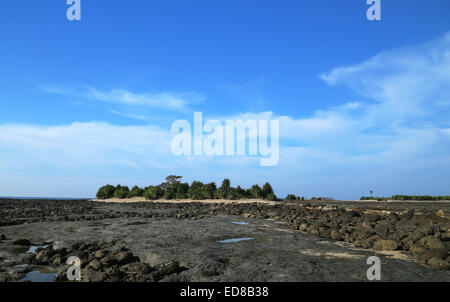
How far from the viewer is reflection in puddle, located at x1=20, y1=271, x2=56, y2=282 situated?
750cm

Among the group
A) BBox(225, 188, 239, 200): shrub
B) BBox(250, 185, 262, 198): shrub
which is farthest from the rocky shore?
BBox(250, 185, 262, 198): shrub

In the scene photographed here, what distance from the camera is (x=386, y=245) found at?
10367 millimetres

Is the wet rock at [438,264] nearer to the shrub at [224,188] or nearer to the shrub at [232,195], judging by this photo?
the shrub at [232,195]

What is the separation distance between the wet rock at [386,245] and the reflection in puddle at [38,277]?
1085 centimetres

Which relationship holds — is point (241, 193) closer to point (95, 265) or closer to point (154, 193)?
point (154, 193)

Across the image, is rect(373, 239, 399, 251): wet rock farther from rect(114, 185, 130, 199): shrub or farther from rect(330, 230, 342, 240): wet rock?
rect(114, 185, 130, 199): shrub

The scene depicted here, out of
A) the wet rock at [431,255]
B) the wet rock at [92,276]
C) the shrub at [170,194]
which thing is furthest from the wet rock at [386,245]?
the shrub at [170,194]

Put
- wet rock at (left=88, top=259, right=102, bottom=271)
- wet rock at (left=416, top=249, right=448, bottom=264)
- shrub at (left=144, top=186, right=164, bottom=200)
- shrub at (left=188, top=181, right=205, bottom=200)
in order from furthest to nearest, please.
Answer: shrub at (left=144, top=186, right=164, bottom=200), shrub at (left=188, top=181, right=205, bottom=200), wet rock at (left=416, top=249, right=448, bottom=264), wet rock at (left=88, top=259, right=102, bottom=271)

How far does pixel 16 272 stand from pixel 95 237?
5165 mm

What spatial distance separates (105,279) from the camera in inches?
277

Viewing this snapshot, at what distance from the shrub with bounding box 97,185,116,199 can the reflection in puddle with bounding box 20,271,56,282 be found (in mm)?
74012

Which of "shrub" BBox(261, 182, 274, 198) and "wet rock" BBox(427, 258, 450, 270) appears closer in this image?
"wet rock" BBox(427, 258, 450, 270)
